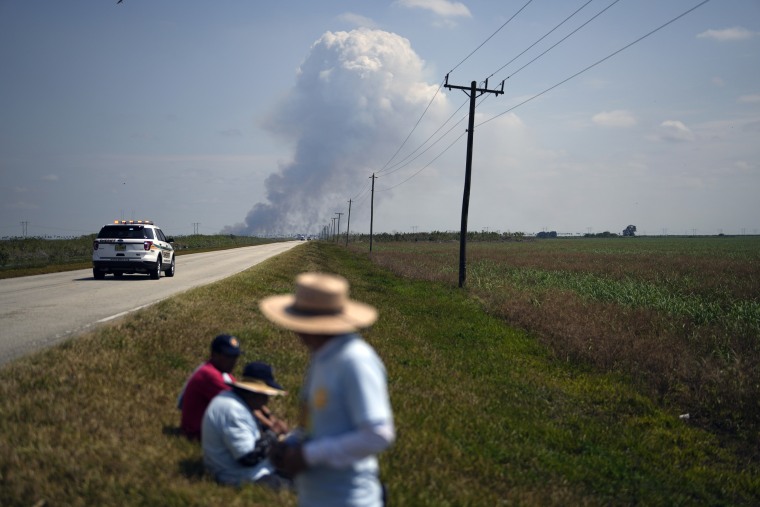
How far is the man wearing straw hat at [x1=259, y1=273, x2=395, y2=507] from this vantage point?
2635 mm

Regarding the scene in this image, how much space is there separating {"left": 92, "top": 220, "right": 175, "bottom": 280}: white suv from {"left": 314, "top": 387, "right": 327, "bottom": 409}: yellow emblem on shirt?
20805 millimetres

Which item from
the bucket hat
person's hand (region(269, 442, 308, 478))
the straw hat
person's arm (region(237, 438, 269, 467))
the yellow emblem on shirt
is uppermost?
the straw hat

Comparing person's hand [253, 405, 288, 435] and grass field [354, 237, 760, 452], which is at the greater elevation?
person's hand [253, 405, 288, 435]

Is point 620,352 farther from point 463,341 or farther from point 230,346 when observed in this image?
point 230,346

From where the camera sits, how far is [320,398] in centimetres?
278

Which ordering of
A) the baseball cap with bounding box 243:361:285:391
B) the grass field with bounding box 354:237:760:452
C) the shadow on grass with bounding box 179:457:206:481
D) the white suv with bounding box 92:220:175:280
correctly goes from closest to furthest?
the shadow on grass with bounding box 179:457:206:481, the baseball cap with bounding box 243:361:285:391, the grass field with bounding box 354:237:760:452, the white suv with bounding box 92:220:175:280

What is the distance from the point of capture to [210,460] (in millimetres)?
4641

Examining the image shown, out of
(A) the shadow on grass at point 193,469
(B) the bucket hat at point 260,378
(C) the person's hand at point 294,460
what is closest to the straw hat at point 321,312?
(C) the person's hand at point 294,460

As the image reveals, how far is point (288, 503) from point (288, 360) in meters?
4.89

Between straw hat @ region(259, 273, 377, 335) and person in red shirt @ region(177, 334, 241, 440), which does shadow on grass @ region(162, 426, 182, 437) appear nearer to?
person in red shirt @ region(177, 334, 241, 440)

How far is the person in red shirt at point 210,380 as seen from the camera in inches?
201

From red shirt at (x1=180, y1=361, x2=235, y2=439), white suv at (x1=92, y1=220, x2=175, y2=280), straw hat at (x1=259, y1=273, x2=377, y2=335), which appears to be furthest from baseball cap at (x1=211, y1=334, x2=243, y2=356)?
white suv at (x1=92, y1=220, x2=175, y2=280)

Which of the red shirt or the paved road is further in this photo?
the paved road

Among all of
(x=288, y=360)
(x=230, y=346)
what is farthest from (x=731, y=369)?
(x=230, y=346)
